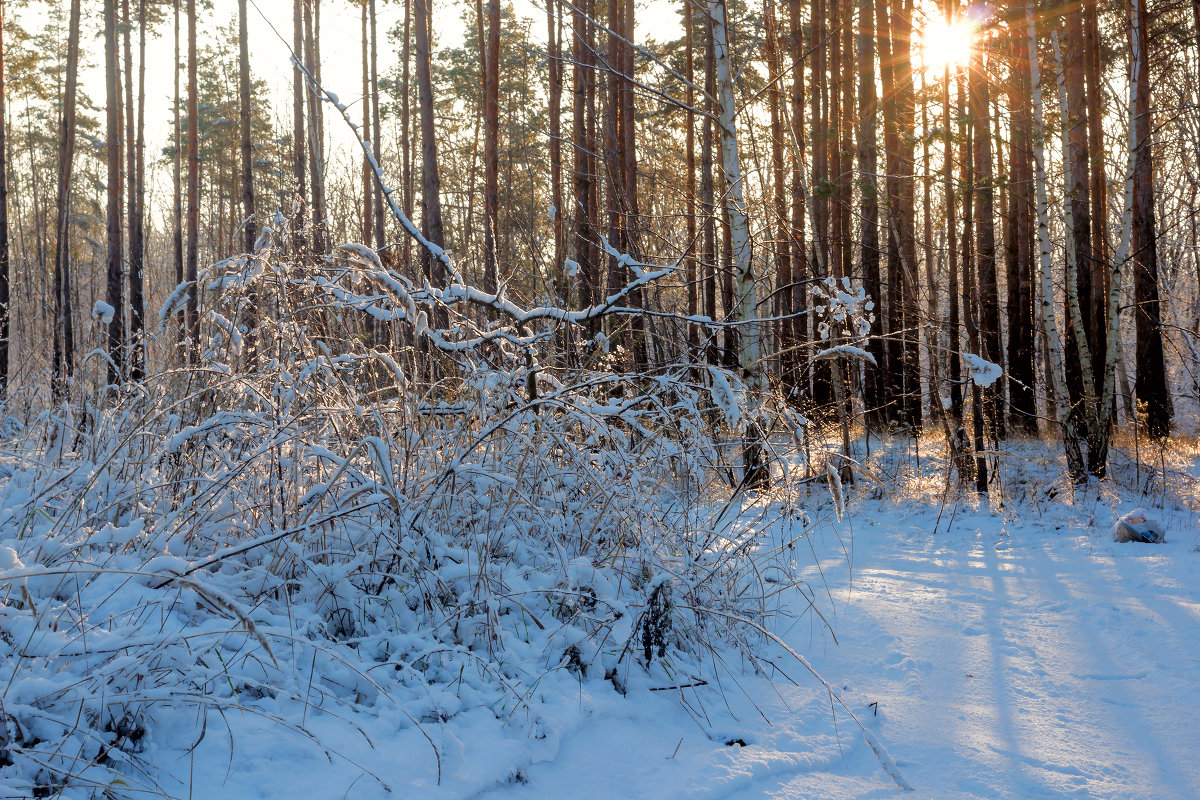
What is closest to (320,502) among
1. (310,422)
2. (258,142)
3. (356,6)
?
(310,422)

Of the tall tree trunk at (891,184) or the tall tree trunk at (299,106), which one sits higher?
the tall tree trunk at (299,106)

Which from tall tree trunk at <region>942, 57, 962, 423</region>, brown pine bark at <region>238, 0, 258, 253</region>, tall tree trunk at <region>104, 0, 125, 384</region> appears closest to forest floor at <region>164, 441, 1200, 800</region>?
tall tree trunk at <region>942, 57, 962, 423</region>

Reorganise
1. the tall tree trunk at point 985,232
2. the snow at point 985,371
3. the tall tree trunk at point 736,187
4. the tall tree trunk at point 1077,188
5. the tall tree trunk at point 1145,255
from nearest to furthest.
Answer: the snow at point 985,371 < the tall tree trunk at point 736,187 < the tall tree trunk at point 1145,255 < the tall tree trunk at point 1077,188 < the tall tree trunk at point 985,232

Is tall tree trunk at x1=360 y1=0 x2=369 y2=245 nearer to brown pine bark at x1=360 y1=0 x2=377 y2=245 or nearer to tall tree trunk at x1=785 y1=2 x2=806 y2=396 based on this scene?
brown pine bark at x1=360 y1=0 x2=377 y2=245

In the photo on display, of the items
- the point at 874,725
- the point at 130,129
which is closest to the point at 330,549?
the point at 874,725

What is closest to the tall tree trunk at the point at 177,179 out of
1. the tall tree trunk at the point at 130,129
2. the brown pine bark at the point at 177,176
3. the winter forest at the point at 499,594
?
the brown pine bark at the point at 177,176

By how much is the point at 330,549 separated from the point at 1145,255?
11.7 metres

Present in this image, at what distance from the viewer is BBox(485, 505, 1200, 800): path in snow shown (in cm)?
Result: 224

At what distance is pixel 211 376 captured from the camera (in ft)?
11.9

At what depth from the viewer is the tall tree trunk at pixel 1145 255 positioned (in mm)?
8430

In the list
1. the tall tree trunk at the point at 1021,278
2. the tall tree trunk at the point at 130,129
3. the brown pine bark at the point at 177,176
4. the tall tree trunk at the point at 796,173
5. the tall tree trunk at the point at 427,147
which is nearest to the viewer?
the tall tree trunk at the point at 427,147

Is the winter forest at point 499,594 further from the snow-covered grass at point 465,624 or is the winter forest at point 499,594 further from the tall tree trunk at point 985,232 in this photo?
the tall tree trunk at point 985,232

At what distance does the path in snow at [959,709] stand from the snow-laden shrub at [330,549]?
31cm

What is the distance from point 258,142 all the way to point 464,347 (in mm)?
24630
